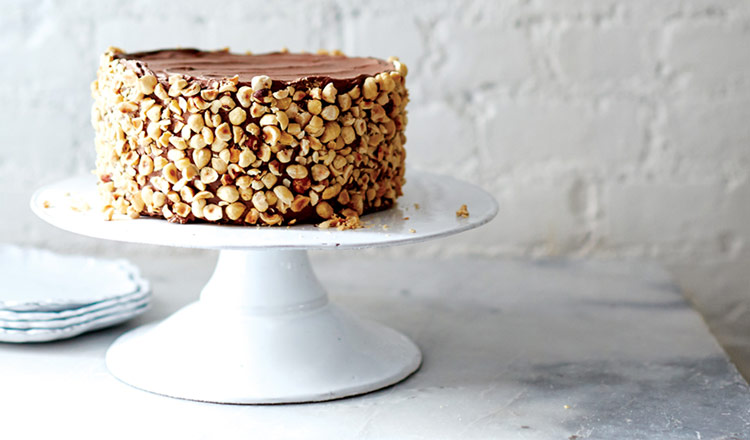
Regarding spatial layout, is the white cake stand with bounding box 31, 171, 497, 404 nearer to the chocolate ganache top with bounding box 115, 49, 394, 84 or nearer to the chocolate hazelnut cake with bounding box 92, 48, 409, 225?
the chocolate hazelnut cake with bounding box 92, 48, 409, 225

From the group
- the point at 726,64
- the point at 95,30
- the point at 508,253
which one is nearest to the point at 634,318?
the point at 508,253

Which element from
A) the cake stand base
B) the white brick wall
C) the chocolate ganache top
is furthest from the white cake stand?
the white brick wall

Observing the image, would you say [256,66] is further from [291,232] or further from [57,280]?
[57,280]

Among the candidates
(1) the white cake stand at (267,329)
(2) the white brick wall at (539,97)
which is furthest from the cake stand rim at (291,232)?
(2) the white brick wall at (539,97)

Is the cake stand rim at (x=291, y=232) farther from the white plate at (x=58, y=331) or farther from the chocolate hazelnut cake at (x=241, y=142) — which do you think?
the white plate at (x=58, y=331)

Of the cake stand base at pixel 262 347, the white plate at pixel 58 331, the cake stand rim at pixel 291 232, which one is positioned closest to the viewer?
the cake stand rim at pixel 291 232

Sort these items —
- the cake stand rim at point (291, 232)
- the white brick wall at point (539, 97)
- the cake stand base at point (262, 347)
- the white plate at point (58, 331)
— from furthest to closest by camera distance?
the white brick wall at point (539, 97)
the white plate at point (58, 331)
the cake stand base at point (262, 347)
the cake stand rim at point (291, 232)

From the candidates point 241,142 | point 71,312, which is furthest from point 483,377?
point 71,312
